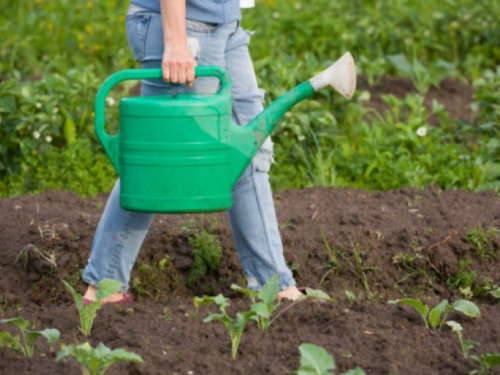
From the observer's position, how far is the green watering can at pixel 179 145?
2.78 m

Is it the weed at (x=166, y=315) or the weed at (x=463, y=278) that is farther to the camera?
the weed at (x=463, y=278)

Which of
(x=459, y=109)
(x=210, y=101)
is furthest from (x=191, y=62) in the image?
(x=459, y=109)

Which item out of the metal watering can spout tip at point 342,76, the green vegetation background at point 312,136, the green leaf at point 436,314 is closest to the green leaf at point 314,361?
the green leaf at point 436,314

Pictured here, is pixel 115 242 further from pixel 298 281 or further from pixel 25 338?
pixel 298 281

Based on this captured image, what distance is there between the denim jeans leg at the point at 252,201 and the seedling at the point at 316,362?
2.68 feet

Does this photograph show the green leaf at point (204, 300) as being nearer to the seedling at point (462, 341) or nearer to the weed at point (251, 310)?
the weed at point (251, 310)

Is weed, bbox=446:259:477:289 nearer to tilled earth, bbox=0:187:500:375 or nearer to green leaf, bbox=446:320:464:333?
tilled earth, bbox=0:187:500:375

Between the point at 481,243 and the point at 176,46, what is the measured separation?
146cm

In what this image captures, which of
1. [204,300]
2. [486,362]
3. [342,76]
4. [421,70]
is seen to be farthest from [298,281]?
[421,70]

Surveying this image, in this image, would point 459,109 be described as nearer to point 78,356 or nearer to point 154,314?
point 154,314

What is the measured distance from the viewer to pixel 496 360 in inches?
95.3

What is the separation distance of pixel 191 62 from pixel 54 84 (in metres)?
2.21

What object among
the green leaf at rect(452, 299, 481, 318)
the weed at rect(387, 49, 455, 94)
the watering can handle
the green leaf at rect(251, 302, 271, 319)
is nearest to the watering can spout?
the watering can handle

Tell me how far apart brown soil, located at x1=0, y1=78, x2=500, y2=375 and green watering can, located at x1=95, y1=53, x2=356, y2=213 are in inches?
14.0
